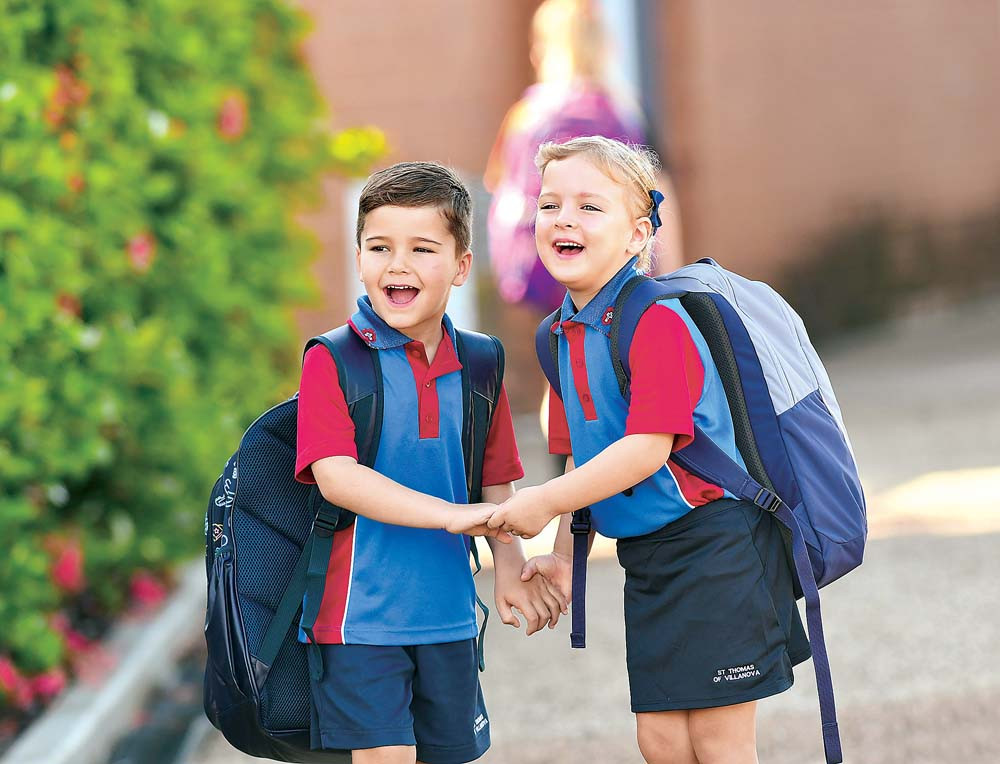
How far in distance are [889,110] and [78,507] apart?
9684 mm

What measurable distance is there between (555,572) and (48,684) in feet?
7.11

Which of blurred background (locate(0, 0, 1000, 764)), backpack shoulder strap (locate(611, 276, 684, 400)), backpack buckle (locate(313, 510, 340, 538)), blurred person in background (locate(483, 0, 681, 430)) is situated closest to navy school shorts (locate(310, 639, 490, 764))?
backpack buckle (locate(313, 510, 340, 538))

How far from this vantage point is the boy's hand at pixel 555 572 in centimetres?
284

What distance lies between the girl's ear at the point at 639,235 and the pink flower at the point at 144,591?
125 inches

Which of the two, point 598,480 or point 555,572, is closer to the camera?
point 598,480

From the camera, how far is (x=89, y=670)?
457 cm

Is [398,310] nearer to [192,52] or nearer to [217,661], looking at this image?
[217,661]

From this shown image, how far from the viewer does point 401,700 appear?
2.71 meters

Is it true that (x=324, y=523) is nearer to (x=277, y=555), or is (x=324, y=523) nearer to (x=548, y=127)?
(x=277, y=555)

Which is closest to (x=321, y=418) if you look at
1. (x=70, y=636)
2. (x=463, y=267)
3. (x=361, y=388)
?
(x=361, y=388)

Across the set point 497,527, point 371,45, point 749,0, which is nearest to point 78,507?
point 497,527

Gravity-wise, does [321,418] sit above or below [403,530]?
above

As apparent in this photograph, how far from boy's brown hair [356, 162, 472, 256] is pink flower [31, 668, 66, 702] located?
7.32ft

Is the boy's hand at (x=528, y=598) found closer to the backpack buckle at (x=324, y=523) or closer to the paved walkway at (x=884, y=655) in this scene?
the backpack buckle at (x=324, y=523)
